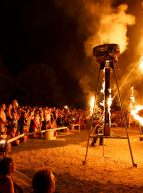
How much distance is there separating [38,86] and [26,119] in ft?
71.8

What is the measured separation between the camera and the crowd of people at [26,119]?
8330mm

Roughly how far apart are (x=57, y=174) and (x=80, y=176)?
24.0 inches

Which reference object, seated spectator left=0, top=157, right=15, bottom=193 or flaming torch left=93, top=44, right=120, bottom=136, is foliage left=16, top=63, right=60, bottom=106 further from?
seated spectator left=0, top=157, right=15, bottom=193

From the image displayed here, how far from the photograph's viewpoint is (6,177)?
229 cm

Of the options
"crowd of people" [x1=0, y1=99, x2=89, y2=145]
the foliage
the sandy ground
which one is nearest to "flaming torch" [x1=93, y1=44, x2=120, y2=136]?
the sandy ground

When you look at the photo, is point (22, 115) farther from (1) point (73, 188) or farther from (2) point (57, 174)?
(1) point (73, 188)

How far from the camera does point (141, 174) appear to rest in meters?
5.01

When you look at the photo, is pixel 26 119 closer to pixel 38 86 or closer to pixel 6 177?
pixel 6 177

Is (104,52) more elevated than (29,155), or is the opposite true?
(104,52)

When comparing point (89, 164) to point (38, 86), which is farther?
point (38, 86)


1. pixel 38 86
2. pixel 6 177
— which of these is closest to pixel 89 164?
pixel 6 177

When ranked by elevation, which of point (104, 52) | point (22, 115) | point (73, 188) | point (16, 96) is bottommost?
point (73, 188)

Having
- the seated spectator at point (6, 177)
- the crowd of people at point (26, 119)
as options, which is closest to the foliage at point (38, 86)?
the crowd of people at point (26, 119)

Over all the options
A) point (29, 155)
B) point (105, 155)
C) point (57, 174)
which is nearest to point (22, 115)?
point (29, 155)
